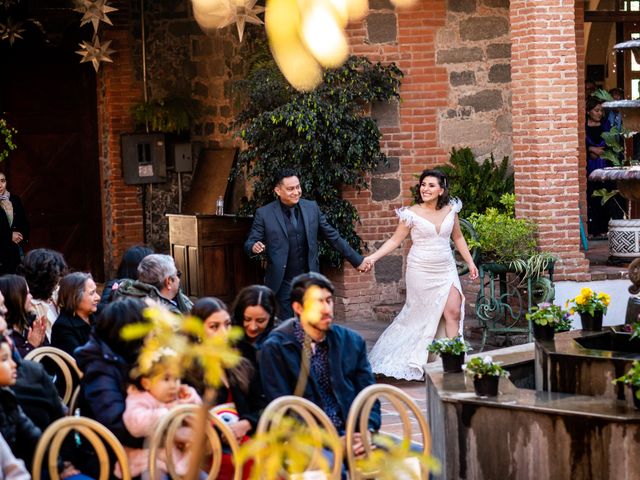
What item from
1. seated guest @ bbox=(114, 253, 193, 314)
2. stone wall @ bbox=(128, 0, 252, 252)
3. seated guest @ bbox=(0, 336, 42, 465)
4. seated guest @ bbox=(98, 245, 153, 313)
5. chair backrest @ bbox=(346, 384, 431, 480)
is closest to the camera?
seated guest @ bbox=(0, 336, 42, 465)

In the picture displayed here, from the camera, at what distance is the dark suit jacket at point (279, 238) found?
9297 millimetres

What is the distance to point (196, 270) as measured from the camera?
12.3 metres

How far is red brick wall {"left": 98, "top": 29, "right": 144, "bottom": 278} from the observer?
14.9 m

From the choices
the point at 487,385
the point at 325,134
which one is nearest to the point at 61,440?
the point at 487,385

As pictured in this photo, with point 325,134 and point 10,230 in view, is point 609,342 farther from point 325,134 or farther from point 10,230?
point 10,230

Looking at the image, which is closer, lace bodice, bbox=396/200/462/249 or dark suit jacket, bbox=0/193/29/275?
lace bodice, bbox=396/200/462/249

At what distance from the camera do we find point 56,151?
49.8 ft

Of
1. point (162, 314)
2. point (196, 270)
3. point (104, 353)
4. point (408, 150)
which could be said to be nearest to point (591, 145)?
point (408, 150)

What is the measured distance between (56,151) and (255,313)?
9.70 meters

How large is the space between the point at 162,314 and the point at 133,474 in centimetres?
275

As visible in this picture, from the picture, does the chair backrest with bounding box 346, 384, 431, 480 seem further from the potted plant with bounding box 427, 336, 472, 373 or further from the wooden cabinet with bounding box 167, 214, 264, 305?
the wooden cabinet with bounding box 167, 214, 264, 305

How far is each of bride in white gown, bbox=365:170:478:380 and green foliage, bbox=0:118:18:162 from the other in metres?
5.54

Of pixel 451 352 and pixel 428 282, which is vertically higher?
pixel 428 282

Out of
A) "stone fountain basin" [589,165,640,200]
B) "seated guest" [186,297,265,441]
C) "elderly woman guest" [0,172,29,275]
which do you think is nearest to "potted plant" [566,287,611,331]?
"stone fountain basin" [589,165,640,200]
